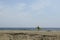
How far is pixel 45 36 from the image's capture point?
80.4 feet

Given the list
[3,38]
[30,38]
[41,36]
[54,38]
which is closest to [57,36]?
[54,38]

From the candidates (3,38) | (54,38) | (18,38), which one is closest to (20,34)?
(18,38)

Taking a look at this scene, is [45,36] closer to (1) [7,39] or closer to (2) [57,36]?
(2) [57,36]

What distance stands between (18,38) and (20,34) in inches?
29.0

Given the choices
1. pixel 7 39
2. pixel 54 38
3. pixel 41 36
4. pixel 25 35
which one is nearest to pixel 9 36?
pixel 7 39

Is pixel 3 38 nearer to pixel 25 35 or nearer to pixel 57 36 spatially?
pixel 25 35

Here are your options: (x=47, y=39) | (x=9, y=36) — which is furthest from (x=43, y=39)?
(x=9, y=36)

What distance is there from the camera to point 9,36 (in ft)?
82.7

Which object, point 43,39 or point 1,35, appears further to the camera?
point 1,35

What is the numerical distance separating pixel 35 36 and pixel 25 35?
1.41 m

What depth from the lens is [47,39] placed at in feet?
79.7

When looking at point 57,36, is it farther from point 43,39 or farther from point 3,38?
point 3,38

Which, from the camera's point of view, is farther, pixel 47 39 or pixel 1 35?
pixel 1 35

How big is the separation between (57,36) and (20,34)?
510 centimetres
